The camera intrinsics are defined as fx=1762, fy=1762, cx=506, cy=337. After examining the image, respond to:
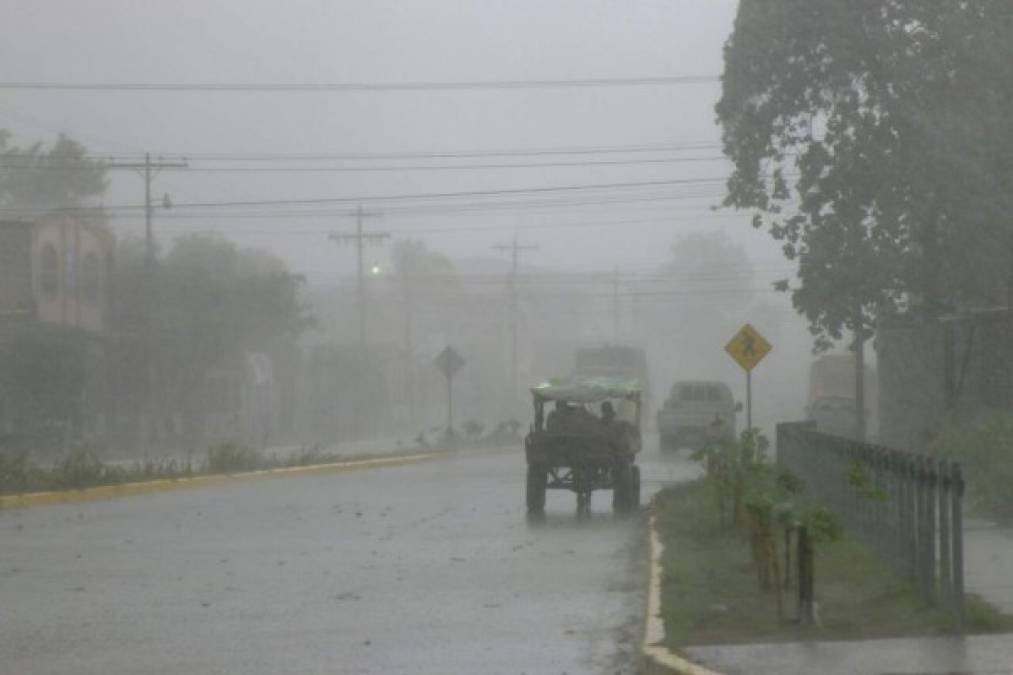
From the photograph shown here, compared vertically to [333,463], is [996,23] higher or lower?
higher

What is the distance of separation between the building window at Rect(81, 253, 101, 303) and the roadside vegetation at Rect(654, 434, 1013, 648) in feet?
153

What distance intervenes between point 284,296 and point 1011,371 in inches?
1753

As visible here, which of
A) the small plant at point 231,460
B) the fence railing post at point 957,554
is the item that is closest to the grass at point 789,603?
the fence railing post at point 957,554

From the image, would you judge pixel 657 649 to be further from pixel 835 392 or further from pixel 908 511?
pixel 835 392

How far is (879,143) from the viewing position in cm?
3456

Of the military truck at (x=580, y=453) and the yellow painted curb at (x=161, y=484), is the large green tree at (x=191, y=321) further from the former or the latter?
the military truck at (x=580, y=453)

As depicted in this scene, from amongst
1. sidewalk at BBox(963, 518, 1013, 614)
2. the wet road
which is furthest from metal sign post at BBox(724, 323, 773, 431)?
sidewalk at BBox(963, 518, 1013, 614)

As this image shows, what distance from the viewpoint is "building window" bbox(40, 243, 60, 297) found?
5872cm

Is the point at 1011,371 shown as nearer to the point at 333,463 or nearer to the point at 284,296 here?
the point at 333,463

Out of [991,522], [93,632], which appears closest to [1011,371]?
[991,522]

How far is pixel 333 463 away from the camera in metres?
40.2

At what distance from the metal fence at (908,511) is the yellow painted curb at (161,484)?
46.8ft

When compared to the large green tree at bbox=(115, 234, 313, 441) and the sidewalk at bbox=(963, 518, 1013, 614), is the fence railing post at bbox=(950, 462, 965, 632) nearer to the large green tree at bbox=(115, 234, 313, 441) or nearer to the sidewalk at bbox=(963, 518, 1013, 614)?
the sidewalk at bbox=(963, 518, 1013, 614)

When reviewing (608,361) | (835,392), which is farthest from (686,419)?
(608,361)
